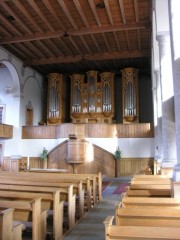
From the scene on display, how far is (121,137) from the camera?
512 inches

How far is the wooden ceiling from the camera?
8.98 m

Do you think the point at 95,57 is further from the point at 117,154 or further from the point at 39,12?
the point at 117,154

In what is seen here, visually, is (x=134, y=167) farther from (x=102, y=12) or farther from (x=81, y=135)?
(x=102, y=12)

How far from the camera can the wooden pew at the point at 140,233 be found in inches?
75.7

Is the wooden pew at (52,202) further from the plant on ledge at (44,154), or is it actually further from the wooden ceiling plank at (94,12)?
the plant on ledge at (44,154)

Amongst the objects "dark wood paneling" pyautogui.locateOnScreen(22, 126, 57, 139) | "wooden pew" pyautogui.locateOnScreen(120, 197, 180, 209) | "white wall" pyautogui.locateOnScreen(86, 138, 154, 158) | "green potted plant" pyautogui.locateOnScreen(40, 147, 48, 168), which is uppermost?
"dark wood paneling" pyautogui.locateOnScreen(22, 126, 57, 139)

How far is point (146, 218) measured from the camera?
8.57 feet

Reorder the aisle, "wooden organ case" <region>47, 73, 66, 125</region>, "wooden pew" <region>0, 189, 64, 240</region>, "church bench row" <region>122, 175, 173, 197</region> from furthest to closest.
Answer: "wooden organ case" <region>47, 73, 66, 125</region> < "church bench row" <region>122, 175, 173, 197</region> < the aisle < "wooden pew" <region>0, 189, 64, 240</region>

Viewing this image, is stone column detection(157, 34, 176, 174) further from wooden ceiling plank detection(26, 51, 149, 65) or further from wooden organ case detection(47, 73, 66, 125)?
wooden organ case detection(47, 73, 66, 125)

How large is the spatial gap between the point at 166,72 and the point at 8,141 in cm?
894

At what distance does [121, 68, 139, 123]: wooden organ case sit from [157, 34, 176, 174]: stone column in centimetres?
740

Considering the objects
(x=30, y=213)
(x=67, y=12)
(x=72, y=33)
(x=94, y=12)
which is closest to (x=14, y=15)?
(x=67, y=12)

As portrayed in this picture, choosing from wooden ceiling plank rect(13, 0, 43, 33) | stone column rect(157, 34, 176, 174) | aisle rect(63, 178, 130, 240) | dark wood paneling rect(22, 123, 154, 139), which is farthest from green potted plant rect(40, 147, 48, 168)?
stone column rect(157, 34, 176, 174)

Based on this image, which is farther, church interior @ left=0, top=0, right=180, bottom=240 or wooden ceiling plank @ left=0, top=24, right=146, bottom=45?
wooden ceiling plank @ left=0, top=24, right=146, bottom=45
